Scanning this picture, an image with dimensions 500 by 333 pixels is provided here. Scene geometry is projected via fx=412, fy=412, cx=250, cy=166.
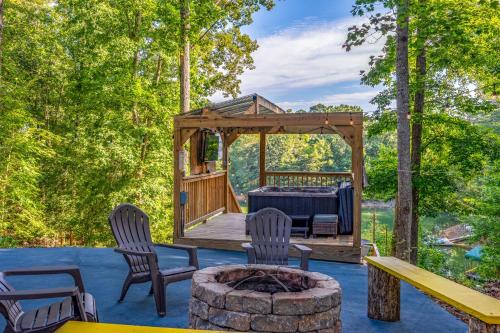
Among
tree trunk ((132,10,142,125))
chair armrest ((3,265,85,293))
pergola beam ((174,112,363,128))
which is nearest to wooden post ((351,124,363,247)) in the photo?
pergola beam ((174,112,363,128))

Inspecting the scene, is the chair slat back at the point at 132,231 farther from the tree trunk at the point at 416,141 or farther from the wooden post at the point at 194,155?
the tree trunk at the point at 416,141

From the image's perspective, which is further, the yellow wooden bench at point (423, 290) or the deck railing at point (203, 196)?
the deck railing at point (203, 196)

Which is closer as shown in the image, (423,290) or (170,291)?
(423,290)

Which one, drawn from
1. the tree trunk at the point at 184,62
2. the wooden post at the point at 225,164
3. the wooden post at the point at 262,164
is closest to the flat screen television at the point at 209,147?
the wooden post at the point at 225,164

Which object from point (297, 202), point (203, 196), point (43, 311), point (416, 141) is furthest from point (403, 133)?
point (43, 311)

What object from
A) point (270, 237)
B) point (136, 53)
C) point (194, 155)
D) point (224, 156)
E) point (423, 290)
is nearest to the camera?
point (423, 290)

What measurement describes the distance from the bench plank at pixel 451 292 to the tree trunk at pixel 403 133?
3210 millimetres

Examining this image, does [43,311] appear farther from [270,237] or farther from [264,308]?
[270,237]

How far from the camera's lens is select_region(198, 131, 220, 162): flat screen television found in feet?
28.3

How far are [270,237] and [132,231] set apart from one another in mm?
1666

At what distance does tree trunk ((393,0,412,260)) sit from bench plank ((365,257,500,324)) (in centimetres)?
321

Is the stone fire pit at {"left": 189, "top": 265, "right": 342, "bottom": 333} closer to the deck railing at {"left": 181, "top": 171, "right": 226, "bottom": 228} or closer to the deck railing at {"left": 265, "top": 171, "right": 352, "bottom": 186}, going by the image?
the deck railing at {"left": 181, "top": 171, "right": 226, "bottom": 228}

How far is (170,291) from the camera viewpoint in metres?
4.80

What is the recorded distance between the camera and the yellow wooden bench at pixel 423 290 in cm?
254
